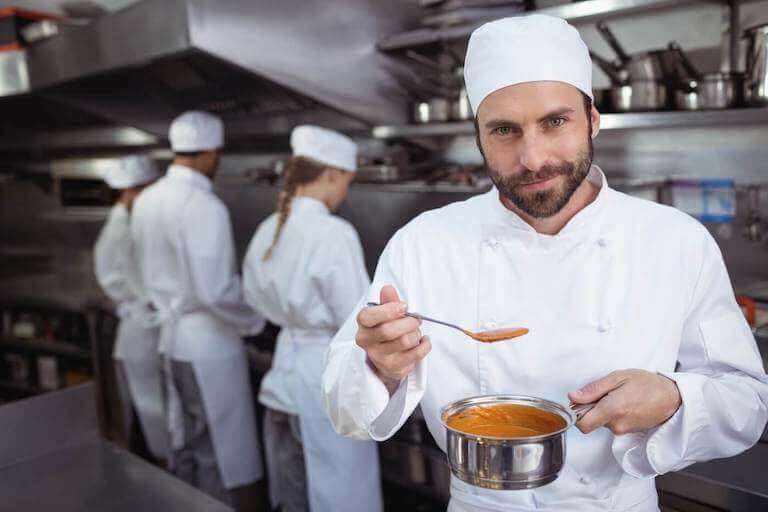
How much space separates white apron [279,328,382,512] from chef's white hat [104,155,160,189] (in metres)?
2.10

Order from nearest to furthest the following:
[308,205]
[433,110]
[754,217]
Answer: [754,217] < [308,205] < [433,110]

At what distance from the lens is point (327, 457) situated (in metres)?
2.62

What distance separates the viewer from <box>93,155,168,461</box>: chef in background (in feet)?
12.8

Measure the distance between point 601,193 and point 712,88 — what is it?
972mm

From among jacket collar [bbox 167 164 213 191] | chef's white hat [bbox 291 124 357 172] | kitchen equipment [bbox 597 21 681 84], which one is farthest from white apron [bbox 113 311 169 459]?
kitchen equipment [bbox 597 21 681 84]

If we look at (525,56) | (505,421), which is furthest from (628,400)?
(525,56)

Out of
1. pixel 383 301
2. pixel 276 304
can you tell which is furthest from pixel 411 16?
pixel 383 301

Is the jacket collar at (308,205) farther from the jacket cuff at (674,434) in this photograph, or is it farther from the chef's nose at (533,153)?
the jacket cuff at (674,434)

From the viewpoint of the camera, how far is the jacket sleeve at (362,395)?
1263 mm

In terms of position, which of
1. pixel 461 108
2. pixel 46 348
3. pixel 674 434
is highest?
pixel 461 108

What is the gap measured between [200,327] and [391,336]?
2.29 m

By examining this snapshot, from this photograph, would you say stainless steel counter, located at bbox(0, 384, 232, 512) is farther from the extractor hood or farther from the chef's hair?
the extractor hood

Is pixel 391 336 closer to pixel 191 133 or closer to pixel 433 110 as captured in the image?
pixel 433 110

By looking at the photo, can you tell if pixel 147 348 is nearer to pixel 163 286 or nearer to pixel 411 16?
pixel 163 286
